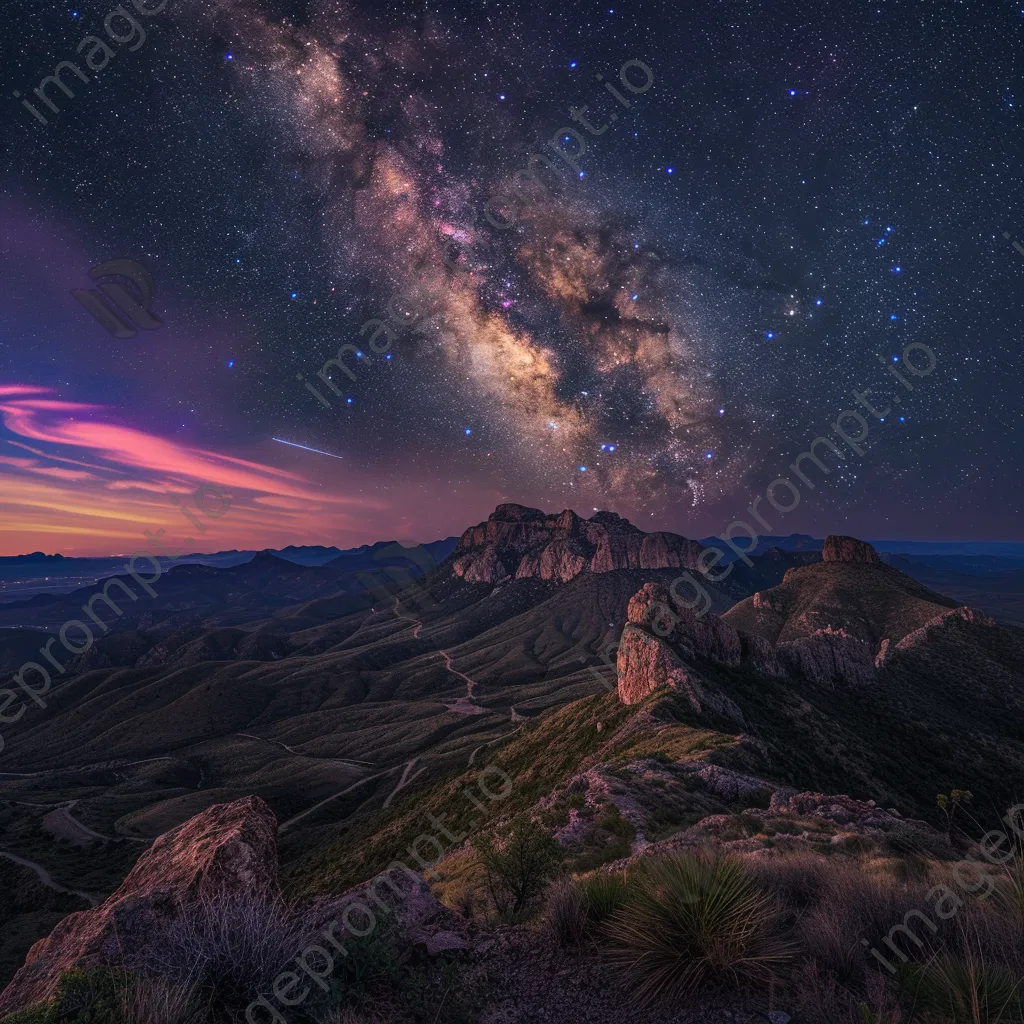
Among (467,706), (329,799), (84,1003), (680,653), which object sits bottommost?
(467,706)

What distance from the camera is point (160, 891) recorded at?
6.86 m

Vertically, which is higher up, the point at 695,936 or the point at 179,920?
the point at 179,920

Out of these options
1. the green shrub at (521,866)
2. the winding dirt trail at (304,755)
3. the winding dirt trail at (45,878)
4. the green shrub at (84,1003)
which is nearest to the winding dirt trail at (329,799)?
the winding dirt trail at (304,755)

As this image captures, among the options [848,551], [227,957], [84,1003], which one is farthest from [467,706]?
[84,1003]

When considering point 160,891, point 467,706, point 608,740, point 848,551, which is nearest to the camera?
point 160,891

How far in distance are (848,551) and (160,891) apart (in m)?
178

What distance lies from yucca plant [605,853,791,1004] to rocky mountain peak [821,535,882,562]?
173 meters

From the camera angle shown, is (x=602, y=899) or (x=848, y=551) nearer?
(x=602, y=899)

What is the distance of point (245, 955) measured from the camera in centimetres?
428

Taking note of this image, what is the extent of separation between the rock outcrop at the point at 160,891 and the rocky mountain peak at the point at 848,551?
17117 centimetres

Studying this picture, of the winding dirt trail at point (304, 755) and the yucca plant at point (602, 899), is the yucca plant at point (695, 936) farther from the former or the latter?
the winding dirt trail at point (304, 755)

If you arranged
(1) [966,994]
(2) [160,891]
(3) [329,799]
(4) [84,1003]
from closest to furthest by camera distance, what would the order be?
1. (1) [966,994]
2. (4) [84,1003]
3. (2) [160,891]
4. (3) [329,799]

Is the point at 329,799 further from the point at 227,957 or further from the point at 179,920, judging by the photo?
the point at 227,957

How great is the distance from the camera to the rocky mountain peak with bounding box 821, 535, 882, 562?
5778 inches
